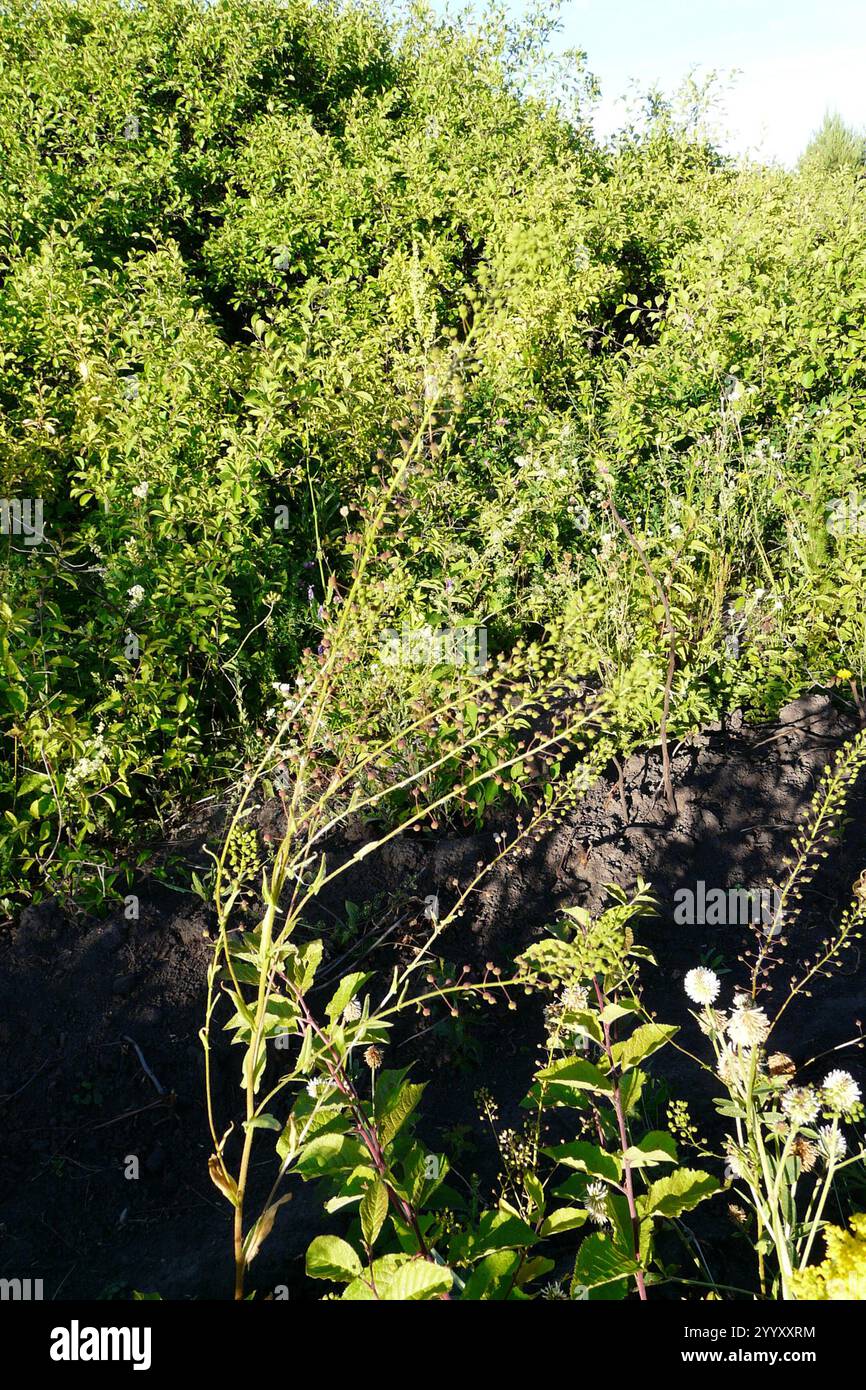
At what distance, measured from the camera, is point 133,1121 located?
227cm

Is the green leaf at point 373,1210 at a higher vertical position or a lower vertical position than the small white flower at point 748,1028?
lower

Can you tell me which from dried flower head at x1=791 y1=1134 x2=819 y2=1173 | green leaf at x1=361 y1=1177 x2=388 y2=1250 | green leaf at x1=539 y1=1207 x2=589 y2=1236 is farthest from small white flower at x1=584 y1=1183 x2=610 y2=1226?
green leaf at x1=361 y1=1177 x2=388 y2=1250

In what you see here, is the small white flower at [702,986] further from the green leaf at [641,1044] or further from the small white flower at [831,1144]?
the small white flower at [831,1144]

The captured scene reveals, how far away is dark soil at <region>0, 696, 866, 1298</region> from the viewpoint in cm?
206

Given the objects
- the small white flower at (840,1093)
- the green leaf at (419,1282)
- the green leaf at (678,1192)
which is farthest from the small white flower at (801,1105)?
the green leaf at (419,1282)

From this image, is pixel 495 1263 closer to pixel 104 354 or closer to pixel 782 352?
pixel 104 354

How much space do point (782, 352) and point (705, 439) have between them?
2.74 feet

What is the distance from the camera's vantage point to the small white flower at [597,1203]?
5.22 feet

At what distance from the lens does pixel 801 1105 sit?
1.49 meters

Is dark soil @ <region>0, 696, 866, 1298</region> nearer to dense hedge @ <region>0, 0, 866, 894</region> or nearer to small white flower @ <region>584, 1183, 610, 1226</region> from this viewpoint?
dense hedge @ <region>0, 0, 866, 894</region>

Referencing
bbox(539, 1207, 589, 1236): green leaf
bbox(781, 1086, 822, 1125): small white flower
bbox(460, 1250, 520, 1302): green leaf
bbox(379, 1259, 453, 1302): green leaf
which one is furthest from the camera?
bbox(539, 1207, 589, 1236): green leaf

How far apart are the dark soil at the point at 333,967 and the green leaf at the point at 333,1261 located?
2.14ft

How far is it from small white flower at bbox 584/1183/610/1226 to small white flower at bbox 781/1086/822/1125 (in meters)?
0.35

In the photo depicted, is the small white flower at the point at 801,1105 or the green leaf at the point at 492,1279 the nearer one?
the green leaf at the point at 492,1279
